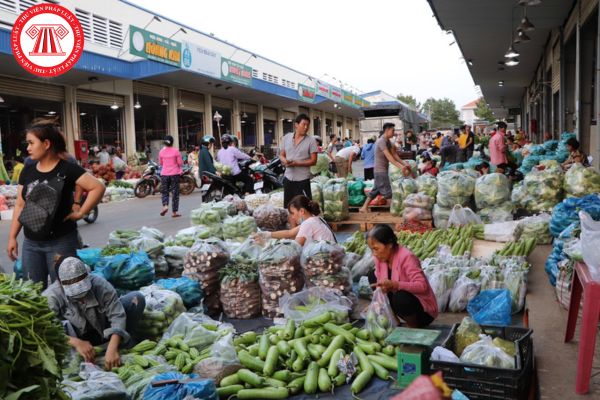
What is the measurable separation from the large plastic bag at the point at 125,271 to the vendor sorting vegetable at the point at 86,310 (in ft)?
3.83

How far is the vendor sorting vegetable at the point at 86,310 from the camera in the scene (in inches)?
160

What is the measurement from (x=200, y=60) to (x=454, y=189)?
17729 mm

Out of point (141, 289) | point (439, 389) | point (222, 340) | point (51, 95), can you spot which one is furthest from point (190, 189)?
point (439, 389)

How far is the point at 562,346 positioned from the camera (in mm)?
4145

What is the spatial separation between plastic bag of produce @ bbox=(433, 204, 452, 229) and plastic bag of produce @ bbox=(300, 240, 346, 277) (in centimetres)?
382

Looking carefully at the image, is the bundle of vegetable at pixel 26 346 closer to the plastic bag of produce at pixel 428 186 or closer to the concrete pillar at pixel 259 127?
the plastic bag of produce at pixel 428 186

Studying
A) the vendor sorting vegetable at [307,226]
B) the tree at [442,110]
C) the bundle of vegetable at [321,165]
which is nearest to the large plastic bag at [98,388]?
the vendor sorting vegetable at [307,226]

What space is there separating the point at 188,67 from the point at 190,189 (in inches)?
261

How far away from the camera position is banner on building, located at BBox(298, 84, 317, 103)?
37.1 metres

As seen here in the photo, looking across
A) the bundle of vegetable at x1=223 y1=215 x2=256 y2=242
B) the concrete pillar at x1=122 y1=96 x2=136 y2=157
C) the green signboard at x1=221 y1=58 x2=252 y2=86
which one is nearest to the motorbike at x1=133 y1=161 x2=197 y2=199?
the concrete pillar at x1=122 y1=96 x2=136 y2=157

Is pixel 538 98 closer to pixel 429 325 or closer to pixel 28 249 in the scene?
pixel 429 325

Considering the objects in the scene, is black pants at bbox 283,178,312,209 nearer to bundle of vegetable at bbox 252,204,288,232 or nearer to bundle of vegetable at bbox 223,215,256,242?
bundle of vegetable at bbox 252,204,288,232

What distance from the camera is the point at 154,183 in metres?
18.7

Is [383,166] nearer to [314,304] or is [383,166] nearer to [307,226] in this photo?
[307,226]
